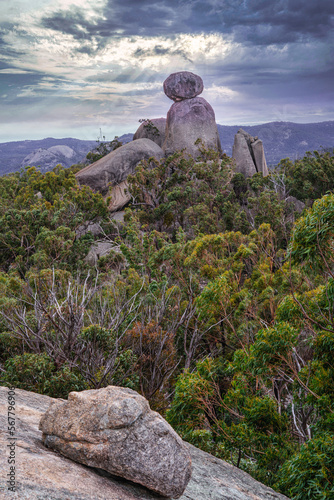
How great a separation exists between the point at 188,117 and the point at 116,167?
8846 mm

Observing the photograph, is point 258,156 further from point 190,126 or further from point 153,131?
point 153,131

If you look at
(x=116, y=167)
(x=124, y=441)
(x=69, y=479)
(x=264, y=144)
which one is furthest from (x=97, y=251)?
(x=264, y=144)

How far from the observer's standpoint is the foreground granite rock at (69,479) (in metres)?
3.38

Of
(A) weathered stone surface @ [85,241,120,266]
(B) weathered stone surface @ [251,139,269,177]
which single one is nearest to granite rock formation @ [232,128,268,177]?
(B) weathered stone surface @ [251,139,269,177]

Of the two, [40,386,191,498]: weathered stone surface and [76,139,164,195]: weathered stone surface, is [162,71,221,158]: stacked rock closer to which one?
[76,139,164,195]: weathered stone surface

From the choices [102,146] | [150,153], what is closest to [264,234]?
[150,153]

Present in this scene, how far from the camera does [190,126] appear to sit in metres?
36.4

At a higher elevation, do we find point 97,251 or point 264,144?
point 264,144

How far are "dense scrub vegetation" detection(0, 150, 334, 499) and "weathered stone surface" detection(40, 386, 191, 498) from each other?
215cm

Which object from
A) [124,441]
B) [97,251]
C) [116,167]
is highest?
[116,167]

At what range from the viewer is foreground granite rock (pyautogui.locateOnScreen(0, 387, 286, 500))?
3.38 m

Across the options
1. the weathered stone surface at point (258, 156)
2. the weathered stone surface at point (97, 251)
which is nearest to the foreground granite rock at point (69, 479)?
the weathered stone surface at point (97, 251)

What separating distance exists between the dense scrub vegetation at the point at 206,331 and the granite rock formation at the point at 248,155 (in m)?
11.9

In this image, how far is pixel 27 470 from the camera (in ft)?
11.6
